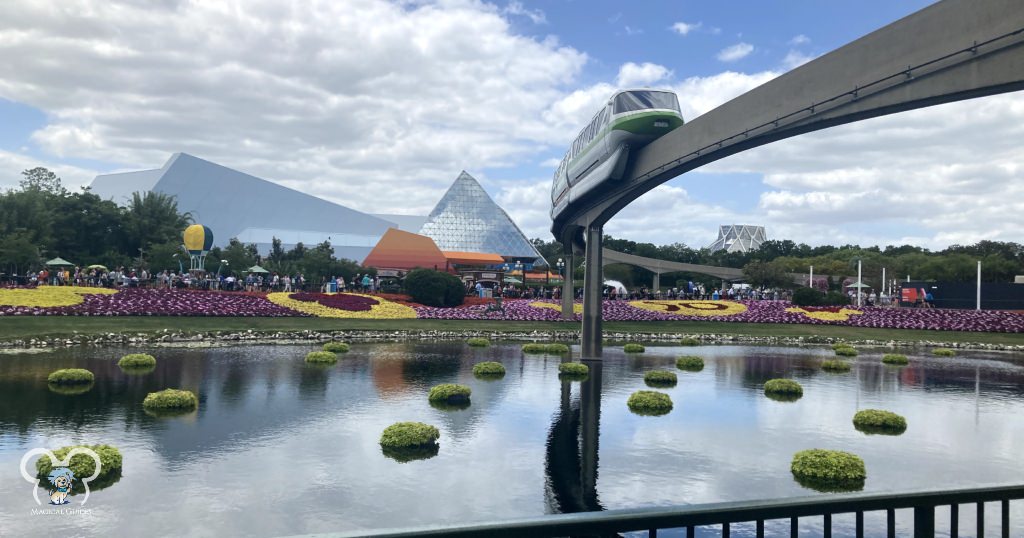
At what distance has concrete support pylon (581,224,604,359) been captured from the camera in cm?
3669

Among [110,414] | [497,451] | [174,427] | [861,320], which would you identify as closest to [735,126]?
[497,451]

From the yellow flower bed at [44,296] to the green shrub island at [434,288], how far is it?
22.3 meters

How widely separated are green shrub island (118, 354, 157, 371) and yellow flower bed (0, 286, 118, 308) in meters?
16.1

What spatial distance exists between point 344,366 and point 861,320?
44646 mm

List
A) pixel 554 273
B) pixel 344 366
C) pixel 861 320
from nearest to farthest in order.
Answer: pixel 344 366 < pixel 861 320 < pixel 554 273

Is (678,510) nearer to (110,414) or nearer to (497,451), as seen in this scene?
(497,451)

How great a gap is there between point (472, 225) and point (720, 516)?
146564mm

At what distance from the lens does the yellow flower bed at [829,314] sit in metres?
58.7

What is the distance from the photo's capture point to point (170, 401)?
21.3m

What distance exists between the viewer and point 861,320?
58188mm

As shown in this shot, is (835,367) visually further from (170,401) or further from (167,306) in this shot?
(167,306)

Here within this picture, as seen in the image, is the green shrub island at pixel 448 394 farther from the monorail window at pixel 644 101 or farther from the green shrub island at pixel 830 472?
the monorail window at pixel 644 101

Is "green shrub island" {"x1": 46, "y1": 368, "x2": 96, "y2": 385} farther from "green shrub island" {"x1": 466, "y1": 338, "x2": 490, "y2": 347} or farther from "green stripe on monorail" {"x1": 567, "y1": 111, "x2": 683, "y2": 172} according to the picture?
"green shrub island" {"x1": 466, "y1": 338, "x2": 490, "y2": 347}

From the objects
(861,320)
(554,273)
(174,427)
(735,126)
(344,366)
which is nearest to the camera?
(174,427)
